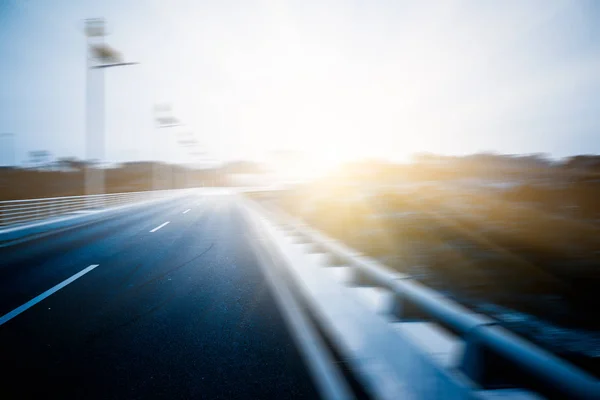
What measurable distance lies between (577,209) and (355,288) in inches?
420

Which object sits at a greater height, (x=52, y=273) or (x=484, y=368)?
(x=484, y=368)

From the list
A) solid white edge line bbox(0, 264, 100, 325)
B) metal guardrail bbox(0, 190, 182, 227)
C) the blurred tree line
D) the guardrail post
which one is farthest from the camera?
the blurred tree line

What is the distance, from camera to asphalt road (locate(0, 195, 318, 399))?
8.59ft

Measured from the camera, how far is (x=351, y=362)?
2865 mm

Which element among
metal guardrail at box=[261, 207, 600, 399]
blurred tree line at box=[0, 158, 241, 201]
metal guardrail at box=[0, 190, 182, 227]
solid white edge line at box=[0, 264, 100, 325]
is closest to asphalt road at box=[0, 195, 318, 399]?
solid white edge line at box=[0, 264, 100, 325]

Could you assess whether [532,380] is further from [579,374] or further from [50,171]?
[50,171]

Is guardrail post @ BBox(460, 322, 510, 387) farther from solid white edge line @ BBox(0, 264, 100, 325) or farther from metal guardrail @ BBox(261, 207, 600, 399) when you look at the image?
solid white edge line @ BBox(0, 264, 100, 325)

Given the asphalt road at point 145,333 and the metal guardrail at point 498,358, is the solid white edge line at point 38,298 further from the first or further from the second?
the metal guardrail at point 498,358

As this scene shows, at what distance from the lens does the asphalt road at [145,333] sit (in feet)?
8.59

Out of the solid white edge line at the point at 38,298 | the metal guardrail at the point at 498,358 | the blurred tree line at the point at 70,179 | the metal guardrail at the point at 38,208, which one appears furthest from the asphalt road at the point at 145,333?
the blurred tree line at the point at 70,179

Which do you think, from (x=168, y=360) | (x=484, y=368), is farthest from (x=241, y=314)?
(x=484, y=368)

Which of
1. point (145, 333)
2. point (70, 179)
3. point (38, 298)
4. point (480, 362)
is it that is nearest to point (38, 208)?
point (38, 298)

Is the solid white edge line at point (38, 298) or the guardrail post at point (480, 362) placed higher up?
the guardrail post at point (480, 362)

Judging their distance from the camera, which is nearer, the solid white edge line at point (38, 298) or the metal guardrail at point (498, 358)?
the metal guardrail at point (498, 358)
